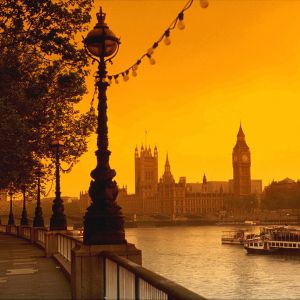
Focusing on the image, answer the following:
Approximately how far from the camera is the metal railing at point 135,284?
5930 millimetres

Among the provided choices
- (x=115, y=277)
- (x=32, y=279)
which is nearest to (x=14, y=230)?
(x=32, y=279)

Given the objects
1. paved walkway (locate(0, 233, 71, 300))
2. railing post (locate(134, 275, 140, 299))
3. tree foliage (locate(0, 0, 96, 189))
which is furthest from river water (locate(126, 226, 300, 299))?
railing post (locate(134, 275, 140, 299))

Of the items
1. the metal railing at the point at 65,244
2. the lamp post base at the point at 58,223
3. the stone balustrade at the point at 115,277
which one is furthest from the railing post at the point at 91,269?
the lamp post base at the point at 58,223

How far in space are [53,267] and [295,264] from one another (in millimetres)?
67749

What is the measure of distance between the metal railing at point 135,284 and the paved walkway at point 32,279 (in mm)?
2936

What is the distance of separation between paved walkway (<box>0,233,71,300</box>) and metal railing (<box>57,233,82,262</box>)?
0.46 metres

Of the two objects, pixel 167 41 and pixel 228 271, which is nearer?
pixel 167 41

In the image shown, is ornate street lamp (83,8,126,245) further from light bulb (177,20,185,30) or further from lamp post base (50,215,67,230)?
lamp post base (50,215,67,230)

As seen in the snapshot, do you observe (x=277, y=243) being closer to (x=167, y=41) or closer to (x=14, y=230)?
(x=14, y=230)

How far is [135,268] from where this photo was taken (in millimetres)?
7770

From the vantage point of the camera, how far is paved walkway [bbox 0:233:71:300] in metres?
13.1

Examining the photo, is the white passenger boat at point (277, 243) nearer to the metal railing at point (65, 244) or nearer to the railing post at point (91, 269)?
the metal railing at point (65, 244)

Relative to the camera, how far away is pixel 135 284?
771cm

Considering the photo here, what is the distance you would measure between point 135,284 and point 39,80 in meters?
17.8
